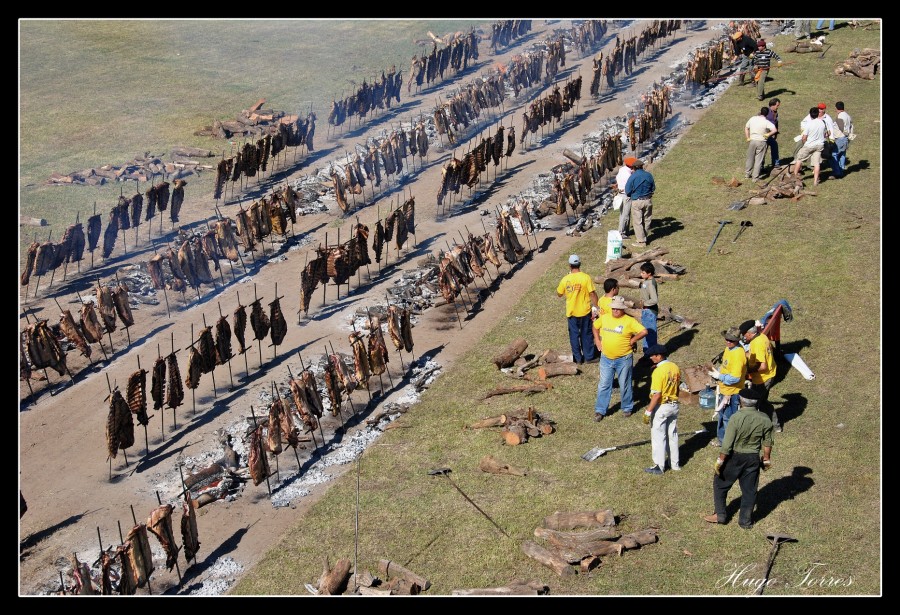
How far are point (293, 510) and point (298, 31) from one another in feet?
141

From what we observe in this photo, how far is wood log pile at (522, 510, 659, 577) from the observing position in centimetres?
1439

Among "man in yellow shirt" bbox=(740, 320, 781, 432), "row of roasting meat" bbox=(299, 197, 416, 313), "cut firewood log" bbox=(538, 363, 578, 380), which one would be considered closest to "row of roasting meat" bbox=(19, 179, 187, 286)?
"row of roasting meat" bbox=(299, 197, 416, 313)

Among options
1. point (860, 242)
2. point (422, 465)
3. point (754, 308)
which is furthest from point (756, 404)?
point (860, 242)

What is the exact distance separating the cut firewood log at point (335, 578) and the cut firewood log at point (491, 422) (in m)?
4.54

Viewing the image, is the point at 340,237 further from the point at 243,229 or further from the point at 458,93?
the point at 458,93

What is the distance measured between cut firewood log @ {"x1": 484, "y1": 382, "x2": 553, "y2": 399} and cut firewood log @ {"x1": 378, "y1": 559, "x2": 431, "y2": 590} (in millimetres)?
5585

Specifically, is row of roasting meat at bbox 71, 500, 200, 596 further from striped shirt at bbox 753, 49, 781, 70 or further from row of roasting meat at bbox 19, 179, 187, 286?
striped shirt at bbox 753, 49, 781, 70

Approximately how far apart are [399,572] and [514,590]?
1873mm

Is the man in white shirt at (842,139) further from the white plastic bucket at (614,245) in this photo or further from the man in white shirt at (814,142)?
the white plastic bucket at (614,245)

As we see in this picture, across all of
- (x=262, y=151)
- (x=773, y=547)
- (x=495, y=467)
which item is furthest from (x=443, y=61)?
(x=773, y=547)

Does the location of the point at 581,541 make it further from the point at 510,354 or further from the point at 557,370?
the point at 510,354

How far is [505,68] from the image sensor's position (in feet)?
157

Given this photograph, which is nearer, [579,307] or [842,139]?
[579,307]

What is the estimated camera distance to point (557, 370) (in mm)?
20188
